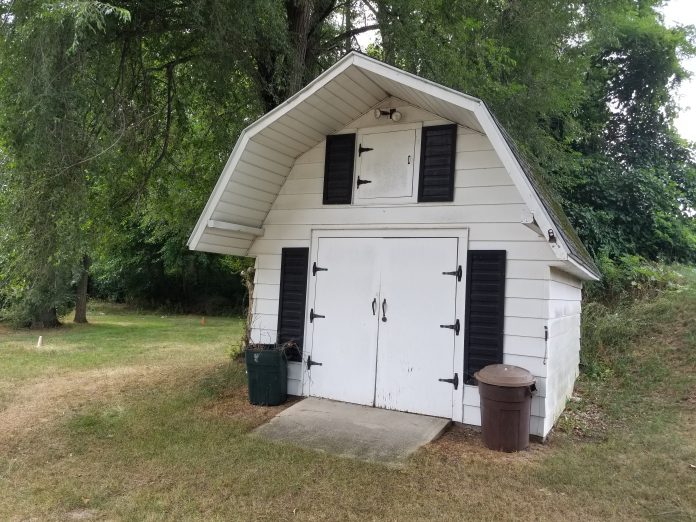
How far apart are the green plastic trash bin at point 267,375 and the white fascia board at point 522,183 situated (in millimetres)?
3372

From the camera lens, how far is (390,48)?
8.09 meters

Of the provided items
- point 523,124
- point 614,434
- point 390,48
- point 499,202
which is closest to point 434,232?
point 499,202

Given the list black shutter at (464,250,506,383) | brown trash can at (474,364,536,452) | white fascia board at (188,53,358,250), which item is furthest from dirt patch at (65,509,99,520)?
black shutter at (464,250,506,383)

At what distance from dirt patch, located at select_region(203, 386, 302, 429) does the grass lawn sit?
0.03 meters

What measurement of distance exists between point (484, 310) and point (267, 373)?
2.74 metres

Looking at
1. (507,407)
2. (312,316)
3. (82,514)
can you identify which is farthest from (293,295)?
(82,514)

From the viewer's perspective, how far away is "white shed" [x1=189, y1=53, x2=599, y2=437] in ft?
17.4

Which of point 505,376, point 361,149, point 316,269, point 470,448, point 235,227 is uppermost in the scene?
point 361,149

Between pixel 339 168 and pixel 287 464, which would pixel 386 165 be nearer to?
pixel 339 168

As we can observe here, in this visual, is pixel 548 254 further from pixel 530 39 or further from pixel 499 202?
pixel 530 39

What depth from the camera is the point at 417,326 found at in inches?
227


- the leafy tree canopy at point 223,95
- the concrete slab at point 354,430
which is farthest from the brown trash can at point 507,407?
the leafy tree canopy at point 223,95

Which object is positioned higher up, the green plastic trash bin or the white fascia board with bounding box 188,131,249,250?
the white fascia board with bounding box 188,131,249,250

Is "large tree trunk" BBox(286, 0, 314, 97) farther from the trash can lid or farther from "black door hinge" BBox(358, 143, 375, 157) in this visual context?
the trash can lid
